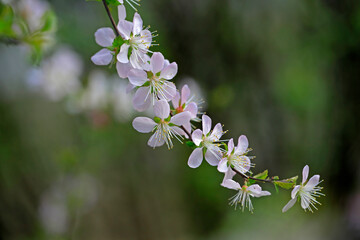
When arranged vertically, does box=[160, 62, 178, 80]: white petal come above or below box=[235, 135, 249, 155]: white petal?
above

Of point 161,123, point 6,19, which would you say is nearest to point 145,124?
point 161,123

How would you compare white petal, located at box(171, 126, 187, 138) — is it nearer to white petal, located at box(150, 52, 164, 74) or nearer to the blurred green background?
white petal, located at box(150, 52, 164, 74)

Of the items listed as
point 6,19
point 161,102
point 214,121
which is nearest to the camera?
point 161,102

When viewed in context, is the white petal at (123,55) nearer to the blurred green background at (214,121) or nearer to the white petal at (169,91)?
the white petal at (169,91)

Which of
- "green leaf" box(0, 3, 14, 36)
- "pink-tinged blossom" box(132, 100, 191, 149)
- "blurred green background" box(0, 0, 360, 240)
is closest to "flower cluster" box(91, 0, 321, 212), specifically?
"pink-tinged blossom" box(132, 100, 191, 149)

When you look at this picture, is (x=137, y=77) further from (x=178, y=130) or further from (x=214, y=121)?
(x=214, y=121)

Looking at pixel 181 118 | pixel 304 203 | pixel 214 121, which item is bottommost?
pixel 214 121

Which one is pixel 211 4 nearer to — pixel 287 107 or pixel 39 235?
pixel 287 107
